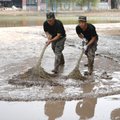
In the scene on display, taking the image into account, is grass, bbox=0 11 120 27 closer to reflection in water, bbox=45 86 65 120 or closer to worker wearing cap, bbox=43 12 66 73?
worker wearing cap, bbox=43 12 66 73

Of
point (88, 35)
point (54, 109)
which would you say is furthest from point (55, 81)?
point (54, 109)

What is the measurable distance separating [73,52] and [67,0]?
6294 cm

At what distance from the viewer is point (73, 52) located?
1623 cm

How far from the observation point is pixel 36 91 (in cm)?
900

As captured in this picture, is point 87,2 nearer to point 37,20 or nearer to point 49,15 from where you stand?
point 37,20

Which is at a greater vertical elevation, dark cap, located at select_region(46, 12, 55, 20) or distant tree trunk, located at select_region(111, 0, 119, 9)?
dark cap, located at select_region(46, 12, 55, 20)

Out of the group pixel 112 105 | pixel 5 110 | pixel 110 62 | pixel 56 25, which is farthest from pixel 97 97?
pixel 110 62

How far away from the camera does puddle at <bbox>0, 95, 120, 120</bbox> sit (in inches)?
285

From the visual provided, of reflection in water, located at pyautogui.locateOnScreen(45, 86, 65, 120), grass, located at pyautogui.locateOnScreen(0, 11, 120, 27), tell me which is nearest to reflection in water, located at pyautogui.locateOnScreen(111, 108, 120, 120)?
reflection in water, located at pyautogui.locateOnScreen(45, 86, 65, 120)

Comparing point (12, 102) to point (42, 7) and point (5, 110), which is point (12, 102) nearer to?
point (5, 110)

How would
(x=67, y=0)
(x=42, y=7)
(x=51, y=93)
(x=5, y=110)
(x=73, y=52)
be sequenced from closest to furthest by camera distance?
(x=5, y=110), (x=51, y=93), (x=73, y=52), (x=67, y=0), (x=42, y=7)

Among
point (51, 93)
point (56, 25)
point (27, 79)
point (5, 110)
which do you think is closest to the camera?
point (5, 110)

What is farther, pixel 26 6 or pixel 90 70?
pixel 26 6

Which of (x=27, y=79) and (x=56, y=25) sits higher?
(x=56, y=25)
